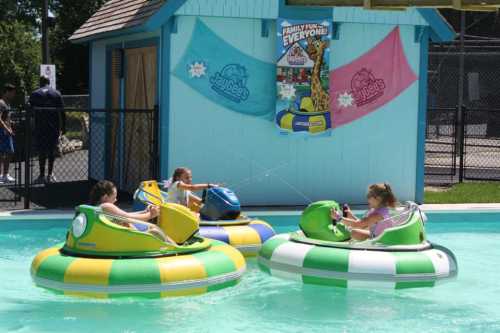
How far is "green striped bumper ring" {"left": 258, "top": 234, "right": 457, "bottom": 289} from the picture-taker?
9.18 meters

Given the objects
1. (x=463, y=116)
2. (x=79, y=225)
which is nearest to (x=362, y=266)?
(x=79, y=225)

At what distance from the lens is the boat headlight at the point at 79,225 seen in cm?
878

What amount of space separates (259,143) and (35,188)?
4.24 metres

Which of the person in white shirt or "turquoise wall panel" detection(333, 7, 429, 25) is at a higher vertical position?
"turquoise wall panel" detection(333, 7, 429, 25)

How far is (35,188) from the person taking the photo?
51.1 ft

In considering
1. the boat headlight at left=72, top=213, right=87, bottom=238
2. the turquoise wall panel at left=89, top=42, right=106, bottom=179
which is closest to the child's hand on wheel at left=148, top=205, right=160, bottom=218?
the boat headlight at left=72, top=213, right=87, bottom=238

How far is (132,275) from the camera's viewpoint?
839 centimetres

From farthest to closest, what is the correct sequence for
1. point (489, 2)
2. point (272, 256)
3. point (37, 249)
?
point (37, 249) < point (489, 2) < point (272, 256)

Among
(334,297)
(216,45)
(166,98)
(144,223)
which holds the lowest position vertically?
(334,297)

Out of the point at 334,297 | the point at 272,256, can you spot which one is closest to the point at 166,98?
the point at 272,256

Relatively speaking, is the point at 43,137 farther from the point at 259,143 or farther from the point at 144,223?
the point at 144,223

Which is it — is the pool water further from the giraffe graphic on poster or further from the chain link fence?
the chain link fence

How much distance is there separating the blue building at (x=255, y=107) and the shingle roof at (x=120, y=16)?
0.06 metres

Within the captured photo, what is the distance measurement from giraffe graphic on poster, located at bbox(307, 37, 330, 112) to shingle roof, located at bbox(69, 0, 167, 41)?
2.53 metres
